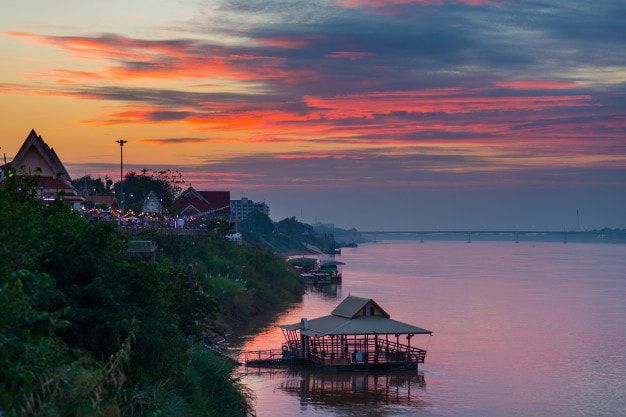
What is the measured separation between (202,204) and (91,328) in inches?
5244

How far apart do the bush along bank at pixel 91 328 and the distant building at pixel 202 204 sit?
354ft

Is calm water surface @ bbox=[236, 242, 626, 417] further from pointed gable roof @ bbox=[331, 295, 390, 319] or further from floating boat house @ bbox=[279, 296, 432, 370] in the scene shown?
pointed gable roof @ bbox=[331, 295, 390, 319]

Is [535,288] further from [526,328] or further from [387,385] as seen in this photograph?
[387,385]

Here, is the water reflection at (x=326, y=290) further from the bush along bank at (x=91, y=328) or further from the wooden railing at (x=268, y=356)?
the bush along bank at (x=91, y=328)

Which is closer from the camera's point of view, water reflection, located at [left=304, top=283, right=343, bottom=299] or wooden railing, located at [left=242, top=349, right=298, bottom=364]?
wooden railing, located at [left=242, top=349, right=298, bottom=364]

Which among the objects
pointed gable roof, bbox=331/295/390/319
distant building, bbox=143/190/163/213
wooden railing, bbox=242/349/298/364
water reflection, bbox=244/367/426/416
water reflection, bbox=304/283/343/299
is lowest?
water reflection, bbox=244/367/426/416

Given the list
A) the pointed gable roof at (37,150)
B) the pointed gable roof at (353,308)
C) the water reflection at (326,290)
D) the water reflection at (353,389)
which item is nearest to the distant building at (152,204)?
the water reflection at (326,290)

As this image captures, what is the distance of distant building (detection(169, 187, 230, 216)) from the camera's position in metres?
155

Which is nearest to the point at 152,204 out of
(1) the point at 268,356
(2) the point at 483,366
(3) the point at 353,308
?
(1) the point at 268,356

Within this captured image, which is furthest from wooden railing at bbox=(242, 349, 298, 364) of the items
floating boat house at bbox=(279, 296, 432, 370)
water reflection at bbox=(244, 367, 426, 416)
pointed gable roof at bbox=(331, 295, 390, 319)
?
pointed gable roof at bbox=(331, 295, 390, 319)

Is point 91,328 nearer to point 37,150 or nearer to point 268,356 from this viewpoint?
point 268,356

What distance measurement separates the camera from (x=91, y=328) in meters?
28.3

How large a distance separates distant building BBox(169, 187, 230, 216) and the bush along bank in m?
108

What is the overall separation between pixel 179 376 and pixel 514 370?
33.3 meters
